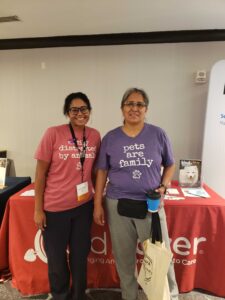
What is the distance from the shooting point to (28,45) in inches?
101

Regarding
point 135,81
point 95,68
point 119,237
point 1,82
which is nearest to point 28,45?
point 1,82

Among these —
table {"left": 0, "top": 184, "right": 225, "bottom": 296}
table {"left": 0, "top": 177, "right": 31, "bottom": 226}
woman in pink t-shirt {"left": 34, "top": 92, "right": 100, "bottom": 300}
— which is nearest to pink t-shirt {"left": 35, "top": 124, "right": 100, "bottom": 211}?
woman in pink t-shirt {"left": 34, "top": 92, "right": 100, "bottom": 300}

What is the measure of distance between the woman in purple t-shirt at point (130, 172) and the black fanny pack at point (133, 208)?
0.03m

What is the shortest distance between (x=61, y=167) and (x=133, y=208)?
0.48m

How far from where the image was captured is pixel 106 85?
103 inches

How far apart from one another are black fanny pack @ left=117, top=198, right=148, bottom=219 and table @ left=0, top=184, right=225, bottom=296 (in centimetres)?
40

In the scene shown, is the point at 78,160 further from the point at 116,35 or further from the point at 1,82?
the point at 1,82

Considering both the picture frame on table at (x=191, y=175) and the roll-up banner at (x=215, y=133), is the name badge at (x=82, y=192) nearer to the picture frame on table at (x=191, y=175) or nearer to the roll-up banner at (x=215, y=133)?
the picture frame on table at (x=191, y=175)

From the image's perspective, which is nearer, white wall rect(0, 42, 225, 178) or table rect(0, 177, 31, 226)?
table rect(0, 177, 31, 226)

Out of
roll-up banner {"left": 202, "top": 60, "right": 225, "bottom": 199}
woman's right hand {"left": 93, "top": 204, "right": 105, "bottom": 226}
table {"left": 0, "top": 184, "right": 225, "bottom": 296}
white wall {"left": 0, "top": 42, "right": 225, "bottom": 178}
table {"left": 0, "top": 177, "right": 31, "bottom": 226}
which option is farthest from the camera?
white wall {"left": 0, "top": 42, "right": 225, "bottom": 178}

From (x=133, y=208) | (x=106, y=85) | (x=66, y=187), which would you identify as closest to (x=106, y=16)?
(x=106, y=85)

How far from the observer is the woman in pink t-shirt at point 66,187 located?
141cm

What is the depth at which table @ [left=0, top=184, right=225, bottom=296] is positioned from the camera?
1730 mm

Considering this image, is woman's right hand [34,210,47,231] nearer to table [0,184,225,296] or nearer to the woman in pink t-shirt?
the woman in pink t-shirt
